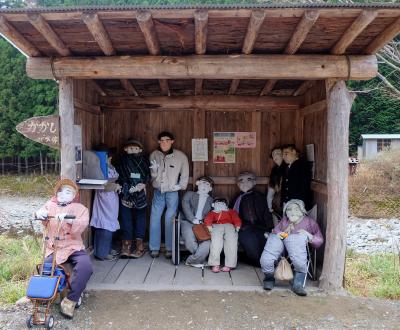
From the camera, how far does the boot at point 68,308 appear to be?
389cm

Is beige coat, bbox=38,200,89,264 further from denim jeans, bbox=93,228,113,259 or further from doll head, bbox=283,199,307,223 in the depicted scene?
doll head, bbox=283,199,307,223

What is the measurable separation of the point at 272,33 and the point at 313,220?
2.35 m

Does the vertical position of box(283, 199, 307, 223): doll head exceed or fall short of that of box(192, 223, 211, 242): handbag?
it exceeds it

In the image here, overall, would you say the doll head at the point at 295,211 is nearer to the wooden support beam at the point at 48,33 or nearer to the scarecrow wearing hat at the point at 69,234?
the scarecrow wearing hat at the point at 69,234

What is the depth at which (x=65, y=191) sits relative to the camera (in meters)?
4.26

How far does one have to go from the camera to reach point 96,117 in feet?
20.0

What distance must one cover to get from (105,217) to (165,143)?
4.59 ft

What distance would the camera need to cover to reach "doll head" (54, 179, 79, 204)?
4.25 meters

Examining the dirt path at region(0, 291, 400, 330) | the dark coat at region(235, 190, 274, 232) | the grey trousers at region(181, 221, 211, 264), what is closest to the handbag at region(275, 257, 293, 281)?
the dirt path at region(0, 291, 400, 330)

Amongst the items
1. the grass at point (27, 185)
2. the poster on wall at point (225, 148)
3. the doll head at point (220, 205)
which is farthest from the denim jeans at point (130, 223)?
the grass at point (27, 185)

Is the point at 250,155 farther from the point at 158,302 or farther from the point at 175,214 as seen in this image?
the point at 158,302

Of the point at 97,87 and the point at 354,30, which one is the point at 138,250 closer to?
the point at 97,87

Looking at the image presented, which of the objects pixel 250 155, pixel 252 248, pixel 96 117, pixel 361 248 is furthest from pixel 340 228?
pixel 361 248

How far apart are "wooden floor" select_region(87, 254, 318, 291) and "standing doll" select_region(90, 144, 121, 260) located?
0.21 m
